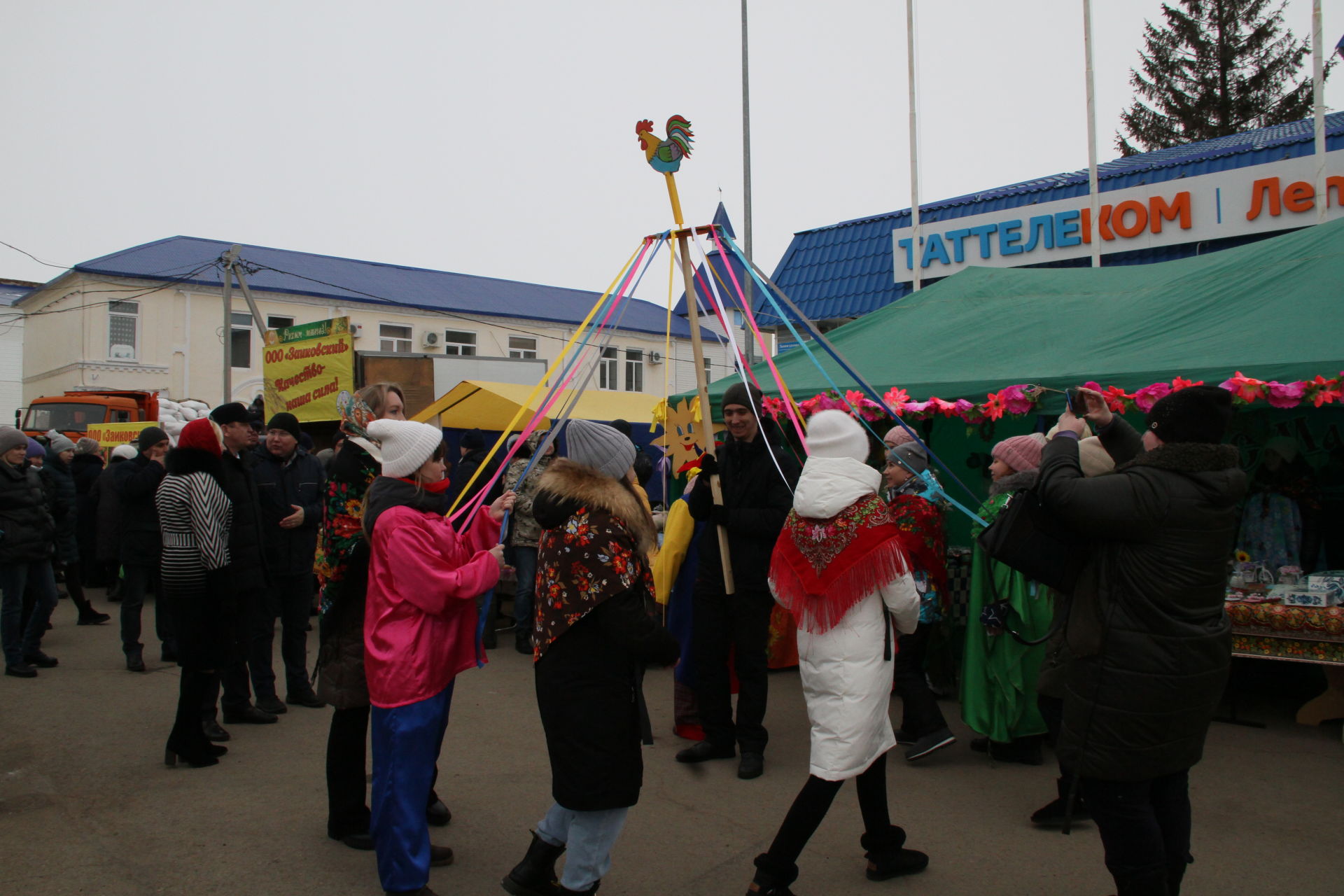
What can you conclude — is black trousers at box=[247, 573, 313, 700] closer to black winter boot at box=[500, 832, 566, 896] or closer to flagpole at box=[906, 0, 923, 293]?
black winter boot at box=[500, 832, 566, 896]

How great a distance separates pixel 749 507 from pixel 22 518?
5199mm

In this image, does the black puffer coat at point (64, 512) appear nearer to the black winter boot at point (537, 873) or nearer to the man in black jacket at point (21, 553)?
the man in black jacket at point (21, 553)

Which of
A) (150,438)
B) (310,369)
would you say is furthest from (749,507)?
(310,369)

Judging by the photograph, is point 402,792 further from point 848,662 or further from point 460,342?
point 460,342

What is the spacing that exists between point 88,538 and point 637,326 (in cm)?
2407

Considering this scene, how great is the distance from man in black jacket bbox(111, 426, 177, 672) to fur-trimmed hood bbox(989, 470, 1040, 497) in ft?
18.5

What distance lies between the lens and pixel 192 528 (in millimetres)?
4855

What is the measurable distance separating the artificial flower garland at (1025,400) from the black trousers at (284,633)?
3.35 metres

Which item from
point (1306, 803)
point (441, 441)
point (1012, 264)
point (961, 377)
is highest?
point (1012, 264)

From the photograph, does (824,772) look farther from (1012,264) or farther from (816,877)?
(1012,264)

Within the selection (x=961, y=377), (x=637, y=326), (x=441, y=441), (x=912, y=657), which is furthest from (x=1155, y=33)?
(x=441, y=441)

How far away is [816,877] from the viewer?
3.47m

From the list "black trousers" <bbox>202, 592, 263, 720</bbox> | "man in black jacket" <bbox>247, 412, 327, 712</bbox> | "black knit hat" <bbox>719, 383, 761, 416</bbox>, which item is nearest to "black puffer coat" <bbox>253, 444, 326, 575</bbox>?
"man in black jacket" <bbox>247, 412, 327, 712</bbox>

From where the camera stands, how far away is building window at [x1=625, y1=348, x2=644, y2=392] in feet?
110
